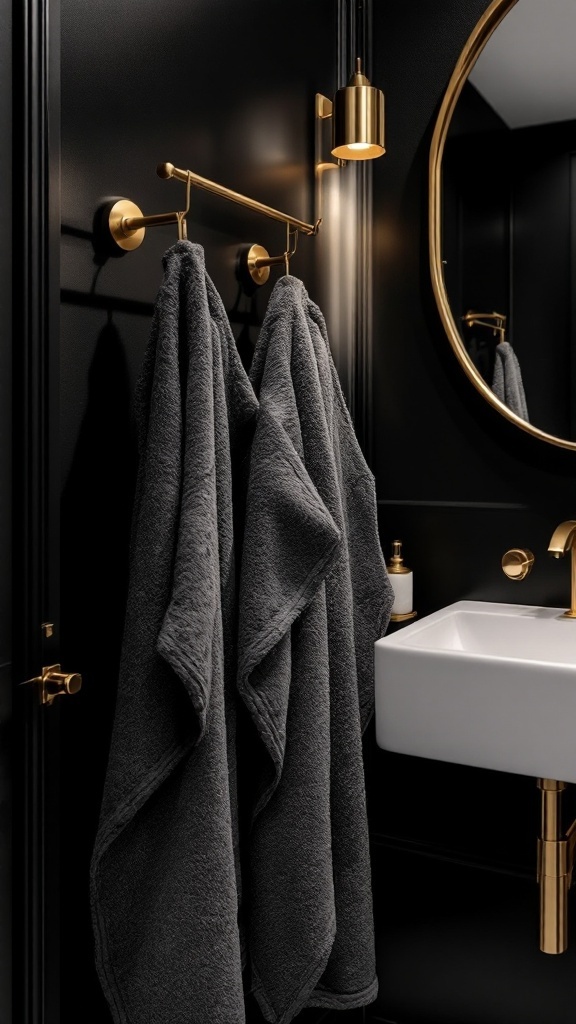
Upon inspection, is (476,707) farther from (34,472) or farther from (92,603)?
(34,472)

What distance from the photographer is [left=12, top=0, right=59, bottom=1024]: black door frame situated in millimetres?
891

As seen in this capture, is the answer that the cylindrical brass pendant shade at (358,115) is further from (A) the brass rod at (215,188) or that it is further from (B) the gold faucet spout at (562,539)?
(B) the gold faucet spout at (562,539)

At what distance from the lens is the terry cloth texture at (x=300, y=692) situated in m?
1.06

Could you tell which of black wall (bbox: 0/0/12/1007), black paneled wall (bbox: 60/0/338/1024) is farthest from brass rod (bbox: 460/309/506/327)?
black wall (bbox: 0/0/12/1007)

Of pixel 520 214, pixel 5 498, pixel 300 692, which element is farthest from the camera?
pixel 520 214

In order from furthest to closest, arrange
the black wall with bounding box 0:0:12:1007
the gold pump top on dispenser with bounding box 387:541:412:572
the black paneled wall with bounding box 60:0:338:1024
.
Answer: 1. the gold pump top on dispenser with bounding box 387:541:412:572
2. the black paneled wall with bounding box 60:0:338:1024
3. the black wall with bounding box 0:0:12:1007

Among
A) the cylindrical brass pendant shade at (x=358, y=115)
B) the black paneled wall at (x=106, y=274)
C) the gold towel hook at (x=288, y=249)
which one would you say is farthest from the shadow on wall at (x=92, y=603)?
the cylindrical brass pendant shade at (x=358, y=115)

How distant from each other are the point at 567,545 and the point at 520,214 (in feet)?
1.96

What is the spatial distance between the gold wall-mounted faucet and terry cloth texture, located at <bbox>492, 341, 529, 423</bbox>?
22 cm

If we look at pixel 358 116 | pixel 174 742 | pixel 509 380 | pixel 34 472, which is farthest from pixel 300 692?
pixel 358 116

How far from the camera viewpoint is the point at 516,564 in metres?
1.47

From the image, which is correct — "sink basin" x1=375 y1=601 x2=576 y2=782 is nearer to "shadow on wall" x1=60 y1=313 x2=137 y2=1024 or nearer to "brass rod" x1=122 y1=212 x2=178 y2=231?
"shadow on wall" x1=60 y1=313 x2=137 y2=1024

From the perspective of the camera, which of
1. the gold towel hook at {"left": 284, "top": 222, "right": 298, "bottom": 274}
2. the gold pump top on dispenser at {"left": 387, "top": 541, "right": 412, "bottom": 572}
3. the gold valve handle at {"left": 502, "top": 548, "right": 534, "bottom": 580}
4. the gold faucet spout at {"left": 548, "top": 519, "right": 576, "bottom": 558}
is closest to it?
the gold towel hook at {"left": 284, "top": 222, "right": 298, "bottom": 274}

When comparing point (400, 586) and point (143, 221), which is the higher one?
point (143, 221)
